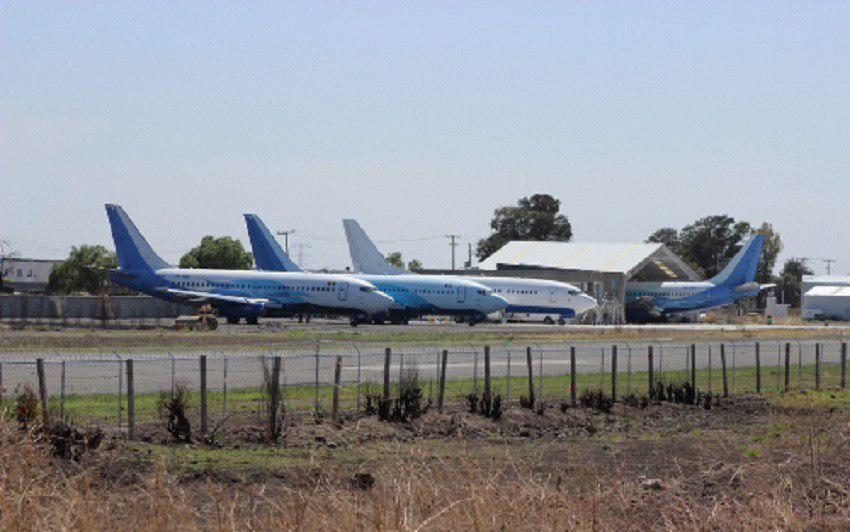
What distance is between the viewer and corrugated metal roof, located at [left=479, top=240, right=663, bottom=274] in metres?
119

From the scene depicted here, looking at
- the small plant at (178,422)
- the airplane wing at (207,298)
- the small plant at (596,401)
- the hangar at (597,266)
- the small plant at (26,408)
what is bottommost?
the small plant at (596,401)

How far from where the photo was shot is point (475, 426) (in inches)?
1053

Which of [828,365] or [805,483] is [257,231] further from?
[805,483]

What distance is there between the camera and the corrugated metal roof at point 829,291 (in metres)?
135

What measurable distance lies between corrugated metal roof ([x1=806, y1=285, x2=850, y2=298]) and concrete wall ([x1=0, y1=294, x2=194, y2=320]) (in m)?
68.7

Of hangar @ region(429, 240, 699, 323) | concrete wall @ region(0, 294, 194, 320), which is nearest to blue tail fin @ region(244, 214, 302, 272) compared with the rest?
concrete wall @ region(0, 294, 194, 320)

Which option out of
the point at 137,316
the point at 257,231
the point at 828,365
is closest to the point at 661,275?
the point at 257,231

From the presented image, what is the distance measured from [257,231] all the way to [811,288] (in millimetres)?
69283

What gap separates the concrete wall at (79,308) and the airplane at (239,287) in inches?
133

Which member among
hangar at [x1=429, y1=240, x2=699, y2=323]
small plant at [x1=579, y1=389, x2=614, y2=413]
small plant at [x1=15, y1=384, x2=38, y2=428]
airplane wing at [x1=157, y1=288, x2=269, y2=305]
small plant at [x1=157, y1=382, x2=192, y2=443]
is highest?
hangar at [x1=429, y1=240, x2=699, y2=323]

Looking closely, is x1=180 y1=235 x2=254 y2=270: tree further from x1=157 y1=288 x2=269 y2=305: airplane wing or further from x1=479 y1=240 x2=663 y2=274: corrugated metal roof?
x1=157 y1=288 x2=269 y2=305: airplane wing

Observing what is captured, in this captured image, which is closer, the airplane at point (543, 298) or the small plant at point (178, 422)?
the small plant at point (178, 422)

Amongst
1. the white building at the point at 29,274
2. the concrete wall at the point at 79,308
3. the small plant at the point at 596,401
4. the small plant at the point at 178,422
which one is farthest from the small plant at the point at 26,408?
the white building at the point at 29,274

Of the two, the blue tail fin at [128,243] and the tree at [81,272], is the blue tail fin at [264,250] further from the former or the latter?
the tree at [81,272]
